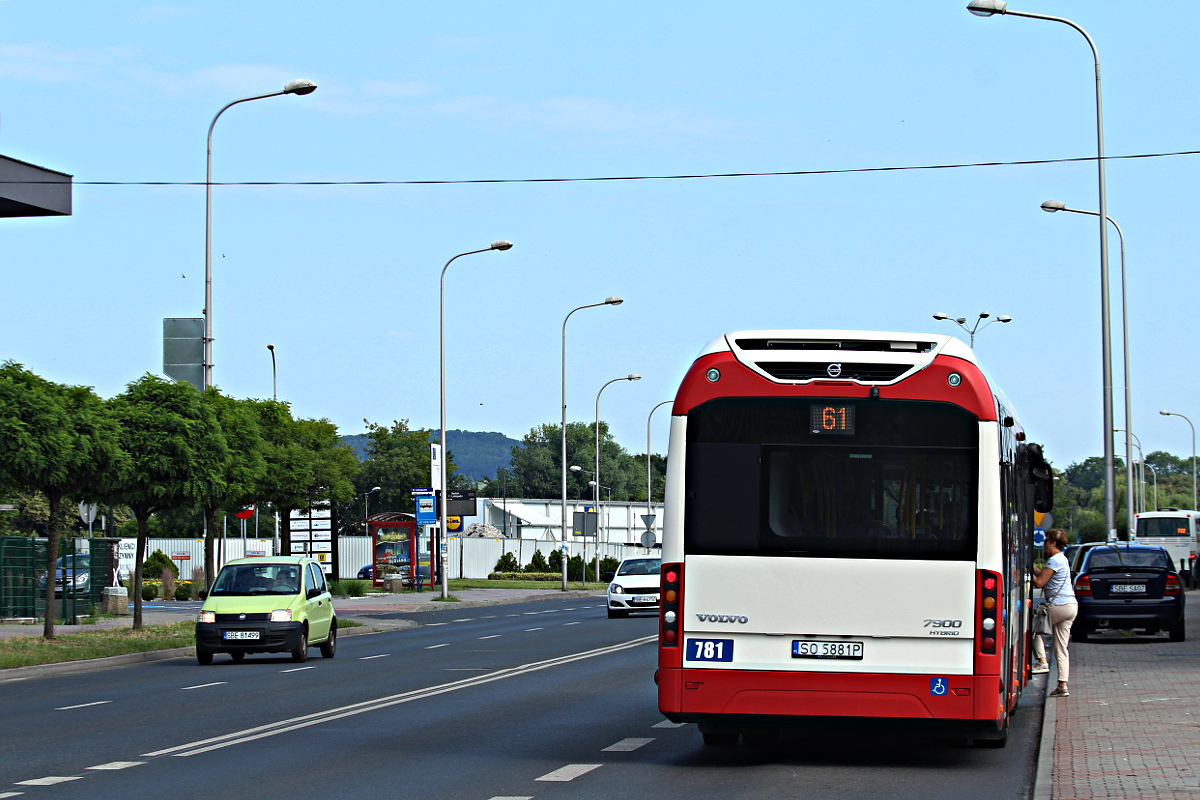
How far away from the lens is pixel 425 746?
1280cm

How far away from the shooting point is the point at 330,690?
61.5 feet

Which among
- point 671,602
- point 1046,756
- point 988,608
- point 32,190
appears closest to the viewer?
point 988,608

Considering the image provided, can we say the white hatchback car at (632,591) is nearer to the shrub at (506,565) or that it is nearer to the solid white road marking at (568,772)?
the solid white road marking at (568,772)

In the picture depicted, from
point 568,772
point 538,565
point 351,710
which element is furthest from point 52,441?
point 538,565

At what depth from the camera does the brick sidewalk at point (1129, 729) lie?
9867mm

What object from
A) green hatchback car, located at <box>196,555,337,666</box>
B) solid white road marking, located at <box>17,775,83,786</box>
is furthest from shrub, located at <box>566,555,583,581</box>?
solid white road marking, located at <box>17,775,83,786</box>

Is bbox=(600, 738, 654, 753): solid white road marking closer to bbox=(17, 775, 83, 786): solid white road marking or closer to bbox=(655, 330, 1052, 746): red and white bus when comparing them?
bbox=(655, 330, 1052, 746): red and white bus

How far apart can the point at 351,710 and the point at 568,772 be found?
5476 mm

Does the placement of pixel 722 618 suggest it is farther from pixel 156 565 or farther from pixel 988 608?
pixel 156 565

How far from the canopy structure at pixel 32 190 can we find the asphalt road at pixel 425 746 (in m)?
13.1

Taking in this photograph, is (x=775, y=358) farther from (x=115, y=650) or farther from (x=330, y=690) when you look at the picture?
(x=115, y=650)

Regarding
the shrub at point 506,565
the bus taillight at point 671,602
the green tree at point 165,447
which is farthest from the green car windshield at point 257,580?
the shrub at point 506,565

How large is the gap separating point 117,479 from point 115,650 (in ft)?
10.4

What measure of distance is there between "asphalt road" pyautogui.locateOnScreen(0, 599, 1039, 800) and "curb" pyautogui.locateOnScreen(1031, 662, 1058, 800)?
17 cm
